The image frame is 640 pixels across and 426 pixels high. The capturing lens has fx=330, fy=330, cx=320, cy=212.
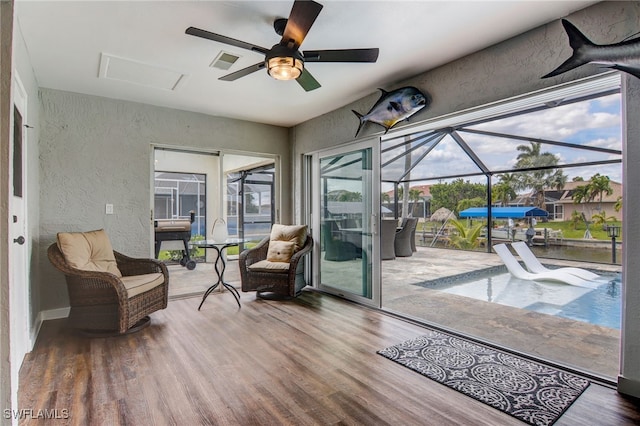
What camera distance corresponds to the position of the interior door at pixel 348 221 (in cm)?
407

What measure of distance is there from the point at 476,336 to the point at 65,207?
4.59m

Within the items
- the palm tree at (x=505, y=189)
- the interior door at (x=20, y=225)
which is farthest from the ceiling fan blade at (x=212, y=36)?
the palm tree at (x=505, y=189)

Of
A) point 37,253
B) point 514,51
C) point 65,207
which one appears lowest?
point 37,253

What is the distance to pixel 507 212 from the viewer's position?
877 cm

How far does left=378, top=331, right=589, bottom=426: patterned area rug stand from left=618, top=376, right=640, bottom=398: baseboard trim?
186mm

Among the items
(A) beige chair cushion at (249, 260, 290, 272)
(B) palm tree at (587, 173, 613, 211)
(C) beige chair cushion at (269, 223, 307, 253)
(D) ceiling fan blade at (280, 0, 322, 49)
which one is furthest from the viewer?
(B) palm tree at (587, 173, 613, 211)

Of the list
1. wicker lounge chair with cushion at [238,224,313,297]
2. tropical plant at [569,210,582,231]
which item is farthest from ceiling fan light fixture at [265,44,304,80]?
tropical plant at [569,210,582,231]

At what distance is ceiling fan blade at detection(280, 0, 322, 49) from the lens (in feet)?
6.15

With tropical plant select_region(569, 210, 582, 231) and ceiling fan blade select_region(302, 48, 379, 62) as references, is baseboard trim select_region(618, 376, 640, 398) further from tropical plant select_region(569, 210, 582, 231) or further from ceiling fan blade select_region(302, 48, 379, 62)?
tropical plant select_region(569, 210, 582, 231)

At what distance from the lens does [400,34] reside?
260cm

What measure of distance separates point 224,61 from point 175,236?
4673mm

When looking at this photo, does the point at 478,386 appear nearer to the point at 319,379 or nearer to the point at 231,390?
the point at 319,379

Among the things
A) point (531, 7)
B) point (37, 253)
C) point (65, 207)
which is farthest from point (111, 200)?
point (531, 7)

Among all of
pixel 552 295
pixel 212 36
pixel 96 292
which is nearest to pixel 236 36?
pixel 212 36
